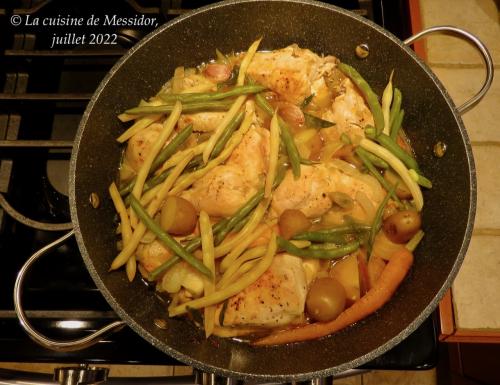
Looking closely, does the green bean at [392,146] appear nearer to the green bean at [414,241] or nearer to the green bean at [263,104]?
the green bean at [414,241]

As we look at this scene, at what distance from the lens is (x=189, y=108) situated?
191cm

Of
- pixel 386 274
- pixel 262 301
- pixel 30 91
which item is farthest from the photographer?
pixel 30 91

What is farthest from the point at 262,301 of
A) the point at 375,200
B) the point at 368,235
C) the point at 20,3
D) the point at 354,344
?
the point at 20,3

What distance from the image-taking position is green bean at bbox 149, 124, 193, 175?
1.85 m

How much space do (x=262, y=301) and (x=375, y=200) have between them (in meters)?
0.62

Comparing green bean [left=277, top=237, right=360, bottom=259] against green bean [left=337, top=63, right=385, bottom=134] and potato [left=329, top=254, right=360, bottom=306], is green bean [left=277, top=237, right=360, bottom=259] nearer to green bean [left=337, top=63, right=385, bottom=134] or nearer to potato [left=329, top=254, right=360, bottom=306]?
potato [left=329, top=254, right=360, bottom=306]

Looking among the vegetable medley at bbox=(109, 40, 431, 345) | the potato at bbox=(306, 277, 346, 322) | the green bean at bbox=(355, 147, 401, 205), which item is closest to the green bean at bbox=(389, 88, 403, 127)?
the vegetable medley at bbox=(109, 40, 431, 345)

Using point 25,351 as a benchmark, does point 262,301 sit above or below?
above

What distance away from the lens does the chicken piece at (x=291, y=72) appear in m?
1.99

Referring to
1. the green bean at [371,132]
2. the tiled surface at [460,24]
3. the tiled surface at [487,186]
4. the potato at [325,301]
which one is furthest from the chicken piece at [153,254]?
the tiled surface at [460,24]

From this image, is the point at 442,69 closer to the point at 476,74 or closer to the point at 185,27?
the point at 476,74

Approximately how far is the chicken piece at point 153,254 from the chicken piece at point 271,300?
1.02ft

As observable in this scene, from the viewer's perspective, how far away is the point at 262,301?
1.66 meters

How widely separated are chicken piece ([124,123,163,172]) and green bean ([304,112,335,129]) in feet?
2.09
